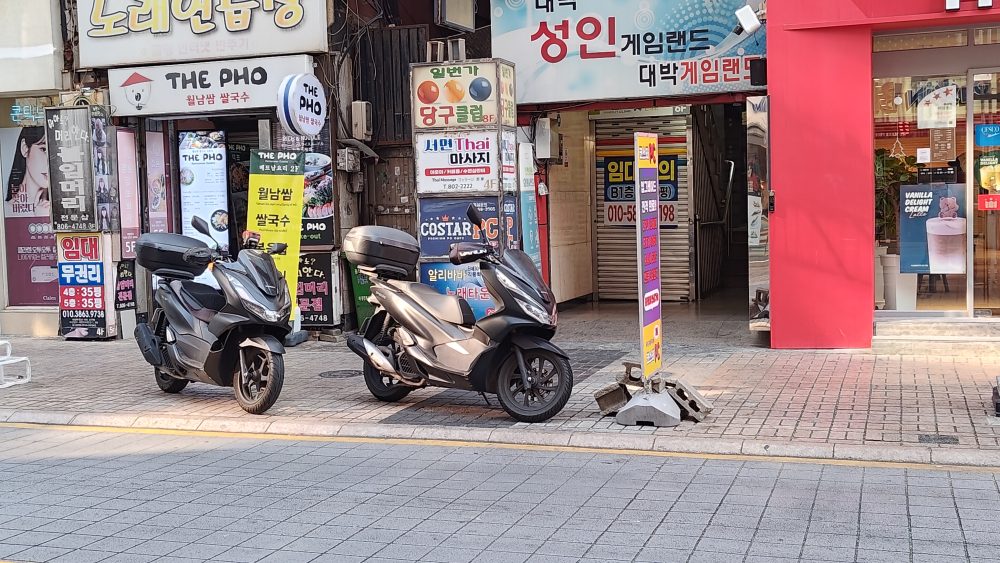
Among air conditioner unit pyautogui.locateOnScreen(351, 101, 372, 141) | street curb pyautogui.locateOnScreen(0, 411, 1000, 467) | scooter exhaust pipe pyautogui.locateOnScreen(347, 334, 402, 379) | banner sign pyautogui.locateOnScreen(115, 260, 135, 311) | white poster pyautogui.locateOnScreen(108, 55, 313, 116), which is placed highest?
white poster pyautogui.locateOnScreen(108, 55, 313, 116)

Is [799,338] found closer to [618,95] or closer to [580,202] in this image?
[618,95]

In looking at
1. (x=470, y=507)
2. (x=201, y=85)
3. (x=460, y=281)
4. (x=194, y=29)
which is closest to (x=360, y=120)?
(x=201, y=85)

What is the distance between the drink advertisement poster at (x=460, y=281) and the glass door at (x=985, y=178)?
17.5 feet

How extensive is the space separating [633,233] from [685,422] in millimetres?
Result: 8239

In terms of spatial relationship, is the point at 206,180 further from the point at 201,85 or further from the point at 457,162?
the point at 457,162

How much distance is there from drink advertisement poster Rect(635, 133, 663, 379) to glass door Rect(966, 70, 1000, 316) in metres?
5.07

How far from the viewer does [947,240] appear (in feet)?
37.9

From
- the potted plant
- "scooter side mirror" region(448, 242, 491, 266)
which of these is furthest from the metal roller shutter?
"scooter side mirror" region(448, 242, 491, 266)

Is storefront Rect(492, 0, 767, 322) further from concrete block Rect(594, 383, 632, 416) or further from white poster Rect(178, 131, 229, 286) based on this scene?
concrete block Rect(594, 383, 632, 416)

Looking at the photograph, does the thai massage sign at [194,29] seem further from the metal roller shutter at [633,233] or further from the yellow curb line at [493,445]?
the yellow curb line at [493,445]

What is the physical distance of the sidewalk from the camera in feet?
23.8

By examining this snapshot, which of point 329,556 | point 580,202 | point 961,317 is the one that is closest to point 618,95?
point 580,202

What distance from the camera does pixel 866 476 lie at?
254 inches

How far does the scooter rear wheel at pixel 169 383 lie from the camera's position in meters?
9.74
